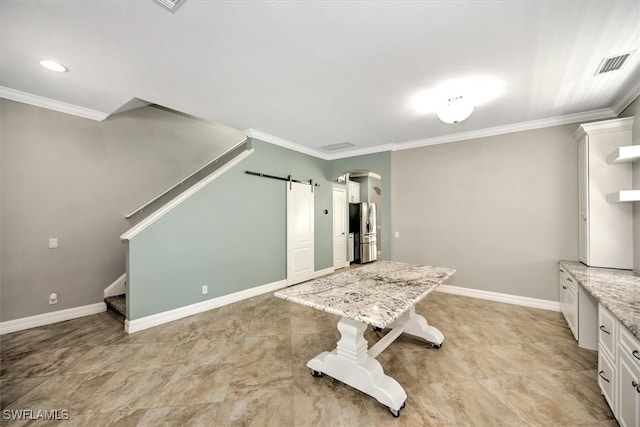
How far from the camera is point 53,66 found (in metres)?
2.38

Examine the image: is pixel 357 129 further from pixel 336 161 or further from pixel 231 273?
pixel 231 273

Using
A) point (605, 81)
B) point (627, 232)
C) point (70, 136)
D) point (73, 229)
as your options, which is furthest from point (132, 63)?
point (627, 232)

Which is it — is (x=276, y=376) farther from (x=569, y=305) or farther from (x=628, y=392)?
(x=569, y=305)

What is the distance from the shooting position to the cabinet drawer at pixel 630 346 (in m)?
1.38

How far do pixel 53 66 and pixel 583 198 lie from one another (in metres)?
6.01

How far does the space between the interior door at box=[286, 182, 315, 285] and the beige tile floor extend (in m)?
1.73

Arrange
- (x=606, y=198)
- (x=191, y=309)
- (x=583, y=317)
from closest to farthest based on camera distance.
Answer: (x=583, y=317), (x=606, y=198), (x=191, y=309)

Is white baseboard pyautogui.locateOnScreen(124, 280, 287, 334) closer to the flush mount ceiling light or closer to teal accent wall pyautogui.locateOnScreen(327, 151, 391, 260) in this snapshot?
teal accent wall pyautogui.locateOnScreen(327, 151, 391, 260)

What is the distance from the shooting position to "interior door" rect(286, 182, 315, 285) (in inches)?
190

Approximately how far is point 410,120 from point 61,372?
4.82 m

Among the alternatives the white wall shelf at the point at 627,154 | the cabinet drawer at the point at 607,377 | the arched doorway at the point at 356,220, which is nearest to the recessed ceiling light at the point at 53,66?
the arched doorway at the point at 356,220

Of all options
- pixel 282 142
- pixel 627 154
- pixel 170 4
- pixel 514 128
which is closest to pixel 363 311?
pixel 170 4

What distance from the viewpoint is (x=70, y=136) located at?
10.8 ft

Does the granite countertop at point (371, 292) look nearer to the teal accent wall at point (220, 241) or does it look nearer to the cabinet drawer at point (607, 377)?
the cabinet drawer at point (607, 377)
